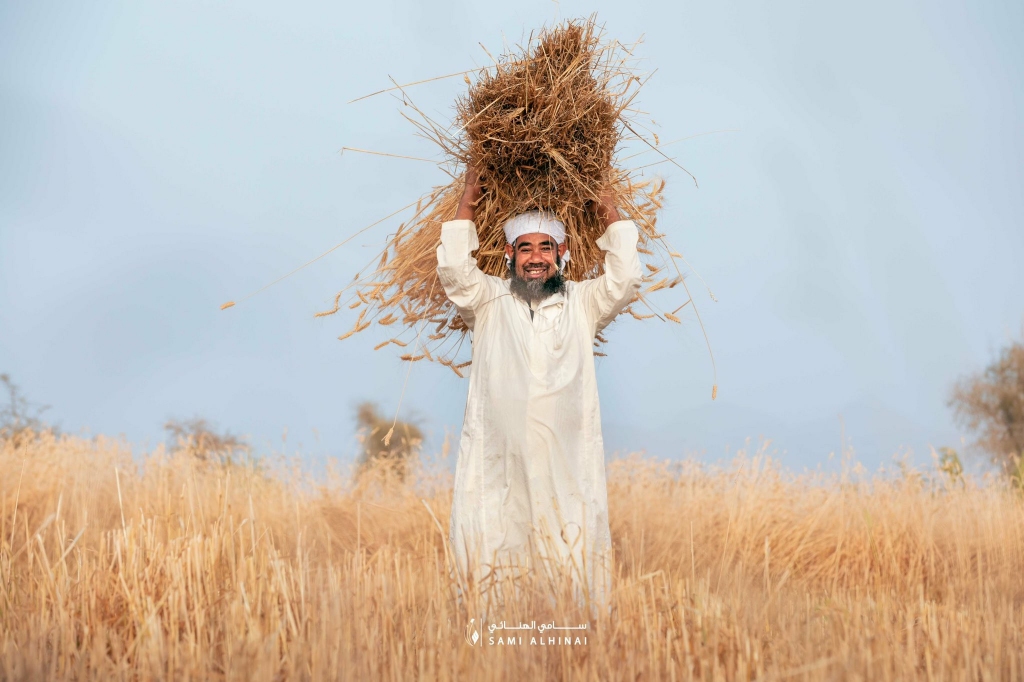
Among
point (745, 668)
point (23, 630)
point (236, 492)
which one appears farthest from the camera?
point (236, 492)

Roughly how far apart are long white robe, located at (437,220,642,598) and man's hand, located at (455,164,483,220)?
0.36 feet

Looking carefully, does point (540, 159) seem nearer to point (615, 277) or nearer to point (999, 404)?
point (615, 277)

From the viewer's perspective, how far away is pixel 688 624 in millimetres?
3070

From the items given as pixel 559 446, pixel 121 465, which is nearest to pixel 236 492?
pixel 121 465

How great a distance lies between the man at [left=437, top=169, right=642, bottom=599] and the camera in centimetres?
359

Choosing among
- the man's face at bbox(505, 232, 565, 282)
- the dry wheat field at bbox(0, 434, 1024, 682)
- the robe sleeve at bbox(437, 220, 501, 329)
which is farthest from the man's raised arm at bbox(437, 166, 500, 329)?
the dry wheat field at bbox(0, 434, 1024, 682)

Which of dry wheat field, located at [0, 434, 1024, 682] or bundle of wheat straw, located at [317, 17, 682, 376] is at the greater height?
bundle of wheat straw, located at [317, 17, 682, 376]

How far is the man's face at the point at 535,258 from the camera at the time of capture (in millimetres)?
3801

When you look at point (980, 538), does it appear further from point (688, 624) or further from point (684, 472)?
point (688, 624)

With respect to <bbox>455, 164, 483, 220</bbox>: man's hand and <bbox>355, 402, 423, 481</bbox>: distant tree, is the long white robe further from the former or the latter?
<bbox>355, 402, 423, 481</bbox>: distant tree

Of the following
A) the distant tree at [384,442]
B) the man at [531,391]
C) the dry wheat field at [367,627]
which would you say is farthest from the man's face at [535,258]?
the distant tree at [384,442]

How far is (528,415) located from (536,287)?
0.57 metres

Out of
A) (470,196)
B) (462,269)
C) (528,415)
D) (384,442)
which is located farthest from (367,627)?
(384,442)

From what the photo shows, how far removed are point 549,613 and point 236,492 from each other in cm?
468
